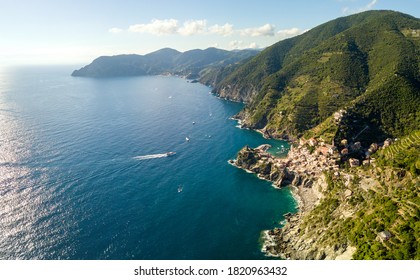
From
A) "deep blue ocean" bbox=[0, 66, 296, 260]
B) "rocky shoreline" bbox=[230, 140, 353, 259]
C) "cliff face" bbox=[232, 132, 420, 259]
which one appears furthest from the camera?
"deep blue ocean" bbox=[0, 66, 296, 260]

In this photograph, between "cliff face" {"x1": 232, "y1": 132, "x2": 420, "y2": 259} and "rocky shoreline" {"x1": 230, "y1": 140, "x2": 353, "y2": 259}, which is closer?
"cliff face" {"x1": 232, "y1": 132, "x2": 420, "y2": 259}

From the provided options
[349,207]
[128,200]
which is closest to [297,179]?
[349,207]

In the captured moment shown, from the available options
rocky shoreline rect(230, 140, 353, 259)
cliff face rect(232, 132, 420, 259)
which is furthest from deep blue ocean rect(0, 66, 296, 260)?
cliff face rect(232, 132, 420, 259)

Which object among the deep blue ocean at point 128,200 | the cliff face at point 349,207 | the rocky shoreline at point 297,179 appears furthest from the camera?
the deep blue ocean at point 128,200

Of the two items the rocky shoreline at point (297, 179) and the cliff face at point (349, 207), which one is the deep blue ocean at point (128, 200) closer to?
the rocky shoreline at point (297, 179)

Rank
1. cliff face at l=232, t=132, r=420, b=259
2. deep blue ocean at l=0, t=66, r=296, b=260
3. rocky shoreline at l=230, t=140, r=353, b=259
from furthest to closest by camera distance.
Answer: deep blue ocean at l=0, t=66, r=296, b=260
rocky shoreline at l=230, t=140, r=353, b=259
cliff face at l=232, t=132, r=420, b=259

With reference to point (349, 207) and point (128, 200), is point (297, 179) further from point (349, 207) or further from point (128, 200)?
point (128, 200)

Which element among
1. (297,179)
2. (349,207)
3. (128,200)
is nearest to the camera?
(349,207)

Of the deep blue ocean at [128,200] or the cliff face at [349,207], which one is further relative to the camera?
the deep blue ocean at [128,200]

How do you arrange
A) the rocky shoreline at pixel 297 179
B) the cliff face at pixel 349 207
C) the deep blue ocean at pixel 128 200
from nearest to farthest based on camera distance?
1. the cliff face at pixel 349 207
2. the rocky shoreline at pixel 297 179
3. the deep blue ocean at pixel 128 200

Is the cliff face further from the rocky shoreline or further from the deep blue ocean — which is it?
the deep blue ocean

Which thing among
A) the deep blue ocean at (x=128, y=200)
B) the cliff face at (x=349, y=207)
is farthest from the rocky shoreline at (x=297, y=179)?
the deep blue ocean at (x=128, y=200)

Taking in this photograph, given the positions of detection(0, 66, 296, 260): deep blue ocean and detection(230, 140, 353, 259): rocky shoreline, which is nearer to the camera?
detection(230, 140, 353, 259): rocky shoreline
